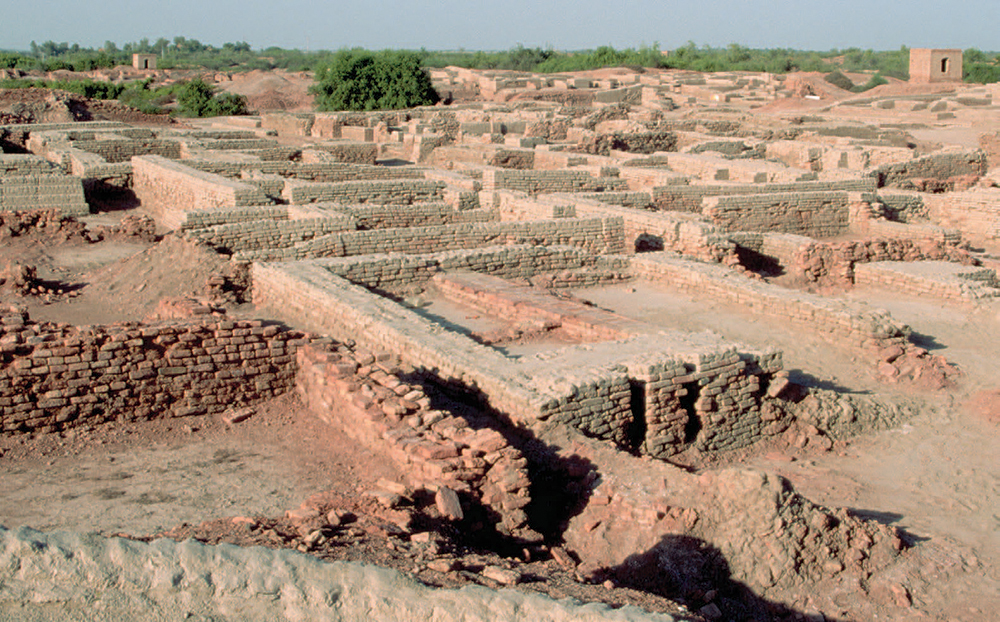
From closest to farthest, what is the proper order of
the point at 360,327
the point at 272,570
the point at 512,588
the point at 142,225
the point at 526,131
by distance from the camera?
the point at 272,570, the point at 512,588, the point at 360,327, the point at 142,225, the point at 526,131

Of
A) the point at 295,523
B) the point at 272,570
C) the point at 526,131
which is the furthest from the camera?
the point at 526,131

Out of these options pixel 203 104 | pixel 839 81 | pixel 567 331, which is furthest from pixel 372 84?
pixel 567 331

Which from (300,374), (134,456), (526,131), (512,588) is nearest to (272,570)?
(512,588)

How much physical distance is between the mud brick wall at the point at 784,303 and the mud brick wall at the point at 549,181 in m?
4.67

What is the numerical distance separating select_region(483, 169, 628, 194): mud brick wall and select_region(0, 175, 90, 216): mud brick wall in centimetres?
649

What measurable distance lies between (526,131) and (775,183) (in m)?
10.1

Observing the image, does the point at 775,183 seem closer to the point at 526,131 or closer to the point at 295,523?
the point at 526,131

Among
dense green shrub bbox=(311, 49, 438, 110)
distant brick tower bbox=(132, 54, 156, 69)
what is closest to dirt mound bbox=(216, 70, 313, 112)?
dense green shrub bbox=(311, 49, 438, 110)

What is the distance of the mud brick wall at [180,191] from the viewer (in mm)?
13539

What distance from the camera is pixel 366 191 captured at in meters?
15.3

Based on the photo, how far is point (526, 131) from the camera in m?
25.3

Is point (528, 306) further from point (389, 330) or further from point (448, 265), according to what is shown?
point (448, 265)

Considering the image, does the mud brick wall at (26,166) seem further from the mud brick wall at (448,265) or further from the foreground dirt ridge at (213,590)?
the foreground dirt ridge at (213,590)

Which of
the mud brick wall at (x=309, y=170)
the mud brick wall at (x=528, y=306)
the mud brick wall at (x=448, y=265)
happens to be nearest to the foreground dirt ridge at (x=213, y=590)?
the mud brick wall at (x=528, y=306)
